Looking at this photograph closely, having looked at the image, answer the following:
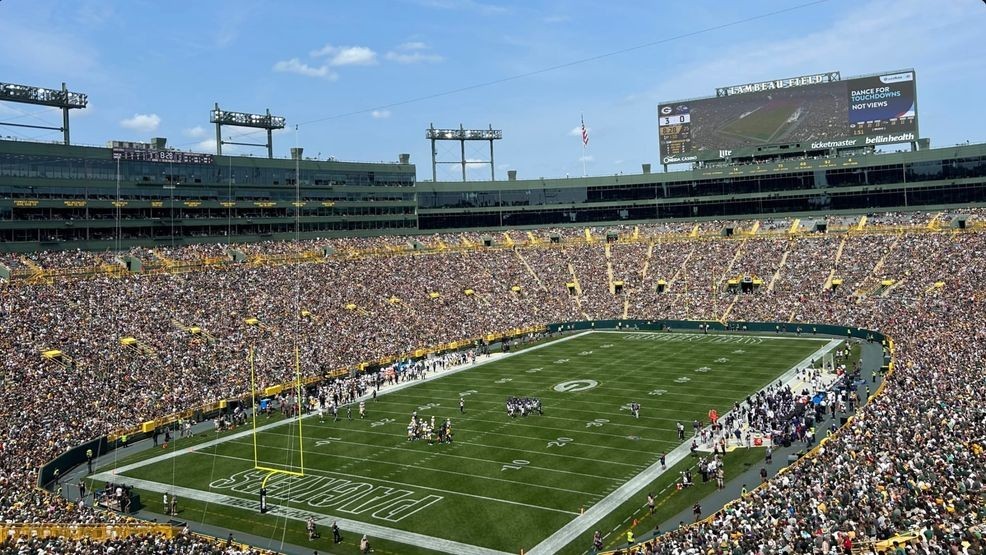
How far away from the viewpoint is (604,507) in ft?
77.6

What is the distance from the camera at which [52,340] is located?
39.0 meters

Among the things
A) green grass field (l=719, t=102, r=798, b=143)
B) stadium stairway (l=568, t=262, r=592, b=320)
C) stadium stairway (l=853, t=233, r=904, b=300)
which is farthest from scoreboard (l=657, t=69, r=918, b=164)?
stadium stairway (l=568, t=262, r=592, b=320)

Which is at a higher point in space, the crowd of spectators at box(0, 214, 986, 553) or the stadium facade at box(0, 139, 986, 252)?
the stadium facade at box(0, 139, 986, 252)

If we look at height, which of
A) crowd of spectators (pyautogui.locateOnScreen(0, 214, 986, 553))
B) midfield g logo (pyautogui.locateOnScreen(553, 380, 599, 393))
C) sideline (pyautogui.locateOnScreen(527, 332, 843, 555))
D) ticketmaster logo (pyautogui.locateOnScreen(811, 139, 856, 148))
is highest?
ticketmaster logo (pyautogui.locateOnScreen(811, 139, 856, 148))

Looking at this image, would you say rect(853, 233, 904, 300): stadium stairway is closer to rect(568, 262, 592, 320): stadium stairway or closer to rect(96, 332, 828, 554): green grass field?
rect(96, 332, 828, 554): green grass field

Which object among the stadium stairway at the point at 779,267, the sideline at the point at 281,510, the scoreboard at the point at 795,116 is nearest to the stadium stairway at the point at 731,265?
the stadium stairway at the point at 779,267

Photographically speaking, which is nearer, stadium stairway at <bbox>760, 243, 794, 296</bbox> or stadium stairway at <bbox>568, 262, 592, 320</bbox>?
stadium stairway at <bbox>760, 243, 794, 296</bbox>

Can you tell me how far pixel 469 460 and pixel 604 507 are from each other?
687 centimetres

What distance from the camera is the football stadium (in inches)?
866

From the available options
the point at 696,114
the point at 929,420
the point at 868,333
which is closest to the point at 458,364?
the point at 868,333

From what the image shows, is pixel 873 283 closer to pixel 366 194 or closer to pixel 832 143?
pixel 832 143

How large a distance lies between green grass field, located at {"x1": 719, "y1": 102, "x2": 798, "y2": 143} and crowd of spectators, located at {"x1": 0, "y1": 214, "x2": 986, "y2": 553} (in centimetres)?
903

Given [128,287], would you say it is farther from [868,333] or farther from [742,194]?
[742,194]

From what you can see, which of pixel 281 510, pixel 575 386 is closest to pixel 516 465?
pixel 281 510
